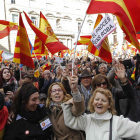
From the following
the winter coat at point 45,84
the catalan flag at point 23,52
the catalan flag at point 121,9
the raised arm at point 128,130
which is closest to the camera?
the raised arm at point 128,130

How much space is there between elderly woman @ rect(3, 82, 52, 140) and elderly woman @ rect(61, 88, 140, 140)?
0.28 m

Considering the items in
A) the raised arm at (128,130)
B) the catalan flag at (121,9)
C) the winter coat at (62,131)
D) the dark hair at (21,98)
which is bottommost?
the winter coat at (62,131)

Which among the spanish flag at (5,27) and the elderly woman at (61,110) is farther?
the spanish flag at (5,27)

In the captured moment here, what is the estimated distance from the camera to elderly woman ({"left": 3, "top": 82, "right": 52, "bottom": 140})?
157cm

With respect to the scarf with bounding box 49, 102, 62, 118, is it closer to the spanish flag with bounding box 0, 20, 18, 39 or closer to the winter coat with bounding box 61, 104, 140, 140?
the winter coat with bounding box 61, 104, 140, 140

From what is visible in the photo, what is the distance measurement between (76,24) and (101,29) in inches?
1229

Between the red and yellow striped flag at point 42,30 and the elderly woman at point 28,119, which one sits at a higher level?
the red and yellow striped flag at point 42,30

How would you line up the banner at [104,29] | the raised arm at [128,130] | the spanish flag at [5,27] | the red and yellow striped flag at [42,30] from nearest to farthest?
the raised arm at [128,130]
the banner at [104,29]
the spanish flag at [5,27]
the red and yellow striped flag at [42,30]

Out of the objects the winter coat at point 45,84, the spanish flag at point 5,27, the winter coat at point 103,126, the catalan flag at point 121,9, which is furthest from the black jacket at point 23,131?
the spanish flag at point 5,27

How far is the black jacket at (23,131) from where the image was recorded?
1.56m

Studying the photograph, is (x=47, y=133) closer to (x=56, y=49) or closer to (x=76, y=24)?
(x=56, y=49)

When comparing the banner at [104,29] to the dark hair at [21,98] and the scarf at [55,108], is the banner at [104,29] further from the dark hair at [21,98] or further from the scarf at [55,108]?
the dark hair at [21,98]

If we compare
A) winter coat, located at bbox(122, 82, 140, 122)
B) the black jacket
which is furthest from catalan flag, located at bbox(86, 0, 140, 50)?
the black jacket

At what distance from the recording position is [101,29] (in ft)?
8.68
